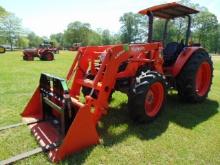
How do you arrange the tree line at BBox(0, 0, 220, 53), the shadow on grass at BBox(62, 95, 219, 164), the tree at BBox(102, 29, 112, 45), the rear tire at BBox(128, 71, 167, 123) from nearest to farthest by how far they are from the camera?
the shadow on grass at BBox(62, 95, 219, 164)
the rear tire at BBox(128, 71, 167, 123)
the tree line at BBox(0, 0, 220, 53)
the tree at BBox(102, 29, 112, 45)

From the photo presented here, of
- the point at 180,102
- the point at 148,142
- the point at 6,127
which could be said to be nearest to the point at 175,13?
the point at 180,102

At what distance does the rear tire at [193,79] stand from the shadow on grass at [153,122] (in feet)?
0.76

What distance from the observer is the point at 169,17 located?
273 inches

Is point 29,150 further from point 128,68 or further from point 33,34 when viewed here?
point 33,34

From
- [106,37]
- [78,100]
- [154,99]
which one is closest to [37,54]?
[78,100]

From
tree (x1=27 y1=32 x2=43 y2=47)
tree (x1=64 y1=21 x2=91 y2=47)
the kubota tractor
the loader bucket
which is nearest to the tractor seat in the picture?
the loader bucket

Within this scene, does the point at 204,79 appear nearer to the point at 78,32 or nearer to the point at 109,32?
the point at 78,32

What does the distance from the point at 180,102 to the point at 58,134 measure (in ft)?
11.9

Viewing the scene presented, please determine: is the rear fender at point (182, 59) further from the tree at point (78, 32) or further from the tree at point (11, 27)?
the tree at point (78, 32)

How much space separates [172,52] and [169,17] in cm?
101

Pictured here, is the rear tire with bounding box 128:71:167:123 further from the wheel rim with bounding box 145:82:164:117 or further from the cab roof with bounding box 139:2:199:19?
the cab roof with bounding box 139:2:199:19

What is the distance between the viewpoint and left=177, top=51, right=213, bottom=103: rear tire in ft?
19.9

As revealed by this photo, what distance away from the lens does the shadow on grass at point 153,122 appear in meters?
4.34

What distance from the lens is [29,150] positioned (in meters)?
3.95
